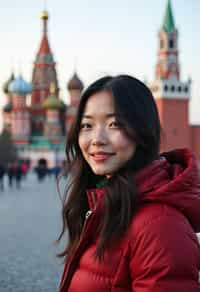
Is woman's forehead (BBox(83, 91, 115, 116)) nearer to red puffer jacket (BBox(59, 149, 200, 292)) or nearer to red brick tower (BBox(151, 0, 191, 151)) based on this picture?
red puffer jacket (BBox(59, 149, 200, 292))

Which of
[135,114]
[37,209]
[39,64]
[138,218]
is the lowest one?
[37,209]

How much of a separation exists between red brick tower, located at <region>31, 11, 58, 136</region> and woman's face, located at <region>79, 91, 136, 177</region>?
57648 millimetres

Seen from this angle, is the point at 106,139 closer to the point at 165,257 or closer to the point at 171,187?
the point at 171,187

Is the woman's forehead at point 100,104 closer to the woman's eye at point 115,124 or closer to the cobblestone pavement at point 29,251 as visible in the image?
the woman's eye at point 115,124

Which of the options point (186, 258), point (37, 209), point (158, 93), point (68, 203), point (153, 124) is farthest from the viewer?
point (158, 93)

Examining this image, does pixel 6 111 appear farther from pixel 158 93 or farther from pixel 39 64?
pixel 158 93

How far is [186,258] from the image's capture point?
4.24 ft

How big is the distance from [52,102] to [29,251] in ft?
165

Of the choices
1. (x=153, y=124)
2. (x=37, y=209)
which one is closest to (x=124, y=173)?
(x=153, y=124)

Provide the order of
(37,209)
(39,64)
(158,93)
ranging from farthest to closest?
(39,64)
(158,93)
(37,209)

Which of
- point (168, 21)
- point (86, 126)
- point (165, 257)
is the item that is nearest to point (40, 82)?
point (168, 21)

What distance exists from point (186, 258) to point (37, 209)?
434 inches

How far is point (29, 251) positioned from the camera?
633 centimetres

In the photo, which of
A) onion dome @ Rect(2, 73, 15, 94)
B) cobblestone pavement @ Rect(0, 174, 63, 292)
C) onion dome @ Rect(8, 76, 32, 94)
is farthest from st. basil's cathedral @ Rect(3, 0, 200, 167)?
cobblestone pavement @ Rect(0, 174, 63, 292)
